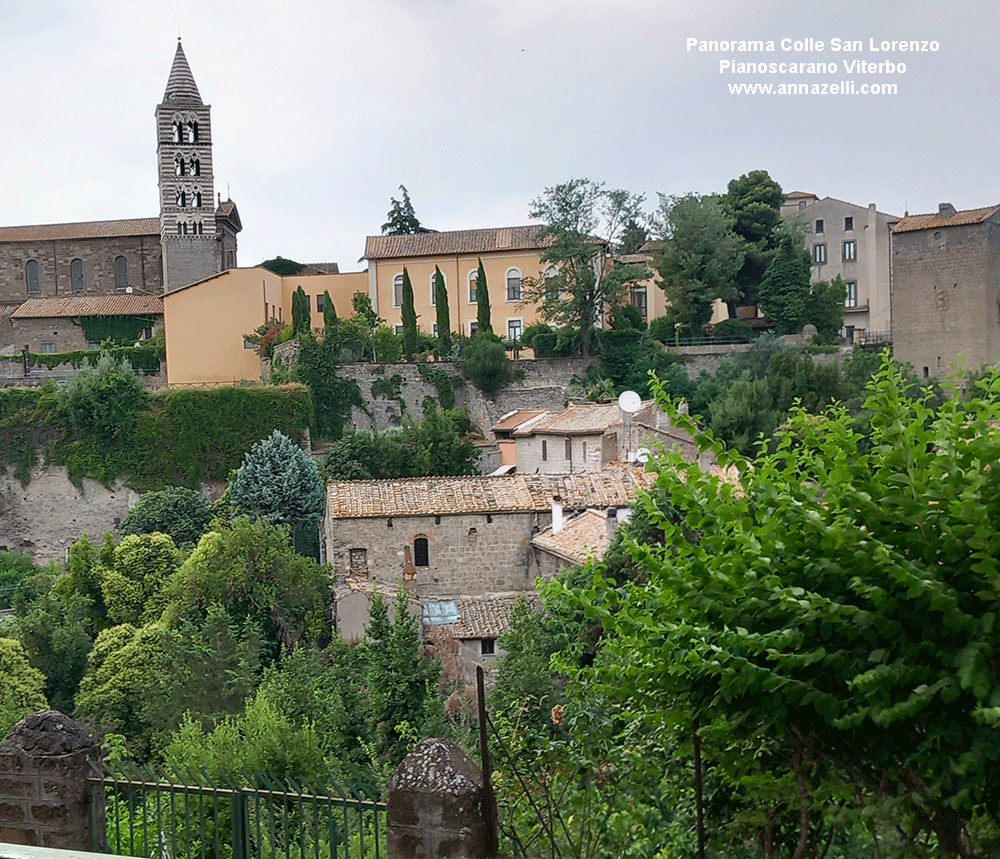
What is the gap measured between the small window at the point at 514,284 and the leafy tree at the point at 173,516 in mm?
17206

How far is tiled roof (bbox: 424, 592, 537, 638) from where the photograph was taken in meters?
24.1

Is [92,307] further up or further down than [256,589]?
further up

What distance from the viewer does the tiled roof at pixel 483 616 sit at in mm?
24109

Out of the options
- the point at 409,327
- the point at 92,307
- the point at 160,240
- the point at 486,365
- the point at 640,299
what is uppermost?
the point at 160,240

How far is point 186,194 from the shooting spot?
53.3 m

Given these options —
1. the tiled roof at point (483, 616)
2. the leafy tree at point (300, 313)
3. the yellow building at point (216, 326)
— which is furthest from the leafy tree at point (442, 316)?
the tiled roof at point (483, 616)

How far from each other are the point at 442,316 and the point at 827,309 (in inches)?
619

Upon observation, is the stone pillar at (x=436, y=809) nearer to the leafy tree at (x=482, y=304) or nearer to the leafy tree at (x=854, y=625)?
the leafy tree at (x=854, y=625)

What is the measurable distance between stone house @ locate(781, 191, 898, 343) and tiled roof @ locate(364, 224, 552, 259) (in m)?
12.7

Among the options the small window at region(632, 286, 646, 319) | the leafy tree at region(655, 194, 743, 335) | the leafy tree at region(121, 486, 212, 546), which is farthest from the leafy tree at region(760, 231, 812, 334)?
the leafy tree at region(121, 486, 212, 546)

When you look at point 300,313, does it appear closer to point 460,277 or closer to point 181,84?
point 460,277

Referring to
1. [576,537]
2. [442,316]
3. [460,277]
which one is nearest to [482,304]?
[442,316]

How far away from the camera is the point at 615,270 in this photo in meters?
45.9

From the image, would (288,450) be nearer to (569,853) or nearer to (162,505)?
(162,505)
